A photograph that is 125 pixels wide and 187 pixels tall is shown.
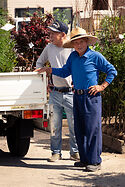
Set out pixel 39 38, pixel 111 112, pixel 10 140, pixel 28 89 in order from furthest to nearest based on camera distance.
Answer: pixel 39 38
pixel 111 112
pixel 10 140
pixel 28 89

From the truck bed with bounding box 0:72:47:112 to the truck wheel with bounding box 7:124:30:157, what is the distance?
1007 mm

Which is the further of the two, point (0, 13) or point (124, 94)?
point (0, 13)

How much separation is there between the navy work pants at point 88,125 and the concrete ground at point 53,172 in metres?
0.24

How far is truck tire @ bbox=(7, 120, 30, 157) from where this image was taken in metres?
7.67

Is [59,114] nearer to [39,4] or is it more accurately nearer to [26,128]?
[26,128]

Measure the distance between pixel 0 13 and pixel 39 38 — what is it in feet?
13.9

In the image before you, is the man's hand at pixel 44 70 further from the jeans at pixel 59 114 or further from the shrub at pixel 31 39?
the shrub at pixel 31 39

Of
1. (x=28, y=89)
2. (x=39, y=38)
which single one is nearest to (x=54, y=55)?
(x=28, y=89)

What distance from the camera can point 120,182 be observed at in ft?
19.8

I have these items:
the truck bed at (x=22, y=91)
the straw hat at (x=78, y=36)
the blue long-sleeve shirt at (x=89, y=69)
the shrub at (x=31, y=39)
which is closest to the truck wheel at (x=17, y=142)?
the truck bed at (x=22, y=91)

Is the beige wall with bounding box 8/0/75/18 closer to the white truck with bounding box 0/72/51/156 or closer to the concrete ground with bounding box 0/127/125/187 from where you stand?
the concrete ground with bounding box 0/127/125/187

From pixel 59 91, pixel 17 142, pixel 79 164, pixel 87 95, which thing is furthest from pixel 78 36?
pixel 17 142

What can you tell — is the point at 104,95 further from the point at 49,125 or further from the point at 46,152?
the point at 49,125

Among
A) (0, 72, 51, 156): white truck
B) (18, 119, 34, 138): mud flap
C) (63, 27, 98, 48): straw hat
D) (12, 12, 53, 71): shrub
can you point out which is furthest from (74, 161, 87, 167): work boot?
(12, 12, 53, 71): shrub
